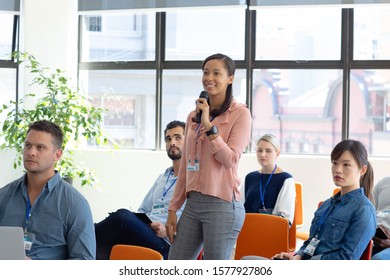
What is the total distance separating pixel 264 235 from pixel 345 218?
893 mm

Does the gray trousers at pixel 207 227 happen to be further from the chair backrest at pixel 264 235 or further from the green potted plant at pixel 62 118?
the green potted plant at pixel 62 118

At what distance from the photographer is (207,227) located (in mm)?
3010

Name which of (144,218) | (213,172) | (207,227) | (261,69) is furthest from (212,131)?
(261,69)

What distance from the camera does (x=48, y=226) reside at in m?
2.71

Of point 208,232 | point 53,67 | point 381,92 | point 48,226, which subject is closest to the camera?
point 48,226

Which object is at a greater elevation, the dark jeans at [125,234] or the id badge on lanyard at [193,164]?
the id badge on lanyard at [193,164]

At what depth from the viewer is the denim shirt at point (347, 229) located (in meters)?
3.01

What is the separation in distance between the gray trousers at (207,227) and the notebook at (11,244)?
1045 millimetres

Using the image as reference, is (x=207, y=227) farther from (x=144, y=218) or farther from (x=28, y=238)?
(x=144, y=218)

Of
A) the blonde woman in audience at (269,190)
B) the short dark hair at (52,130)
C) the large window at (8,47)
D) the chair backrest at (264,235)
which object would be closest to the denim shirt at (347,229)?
the chair backrest at (264,235)

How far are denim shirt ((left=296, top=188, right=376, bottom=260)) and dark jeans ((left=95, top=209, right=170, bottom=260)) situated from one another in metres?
1.33

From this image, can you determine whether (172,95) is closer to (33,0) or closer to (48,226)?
(33,0)

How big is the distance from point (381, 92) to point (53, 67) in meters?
3.45
